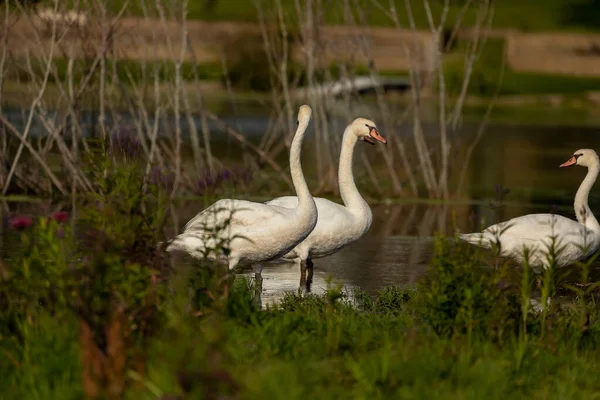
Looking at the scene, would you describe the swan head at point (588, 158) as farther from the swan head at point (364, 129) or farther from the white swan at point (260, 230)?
the white swan at point (260, 230)

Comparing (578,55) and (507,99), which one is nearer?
(507,99)

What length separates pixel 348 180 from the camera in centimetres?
1098

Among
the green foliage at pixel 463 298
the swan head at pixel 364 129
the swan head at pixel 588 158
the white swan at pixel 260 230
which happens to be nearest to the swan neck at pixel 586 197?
the swan head at pixel 588 158

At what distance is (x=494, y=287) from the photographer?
7102 mm

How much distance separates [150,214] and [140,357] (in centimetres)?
142

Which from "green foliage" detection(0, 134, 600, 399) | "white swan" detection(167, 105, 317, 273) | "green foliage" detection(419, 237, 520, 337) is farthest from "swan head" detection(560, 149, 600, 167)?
"green foliage" detection(419, 237, 520, 337)

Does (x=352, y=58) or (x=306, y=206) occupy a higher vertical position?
(x=352, y=58)

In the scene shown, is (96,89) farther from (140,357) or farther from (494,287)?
(140,357)

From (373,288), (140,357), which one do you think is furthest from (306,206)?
(140,357)

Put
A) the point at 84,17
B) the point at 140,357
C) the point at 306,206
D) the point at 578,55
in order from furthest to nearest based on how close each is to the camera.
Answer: the point at 578,55, the point at 84,17, the point at 306,206, the point at 140,357

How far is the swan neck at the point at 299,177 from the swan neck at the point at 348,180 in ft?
3.12

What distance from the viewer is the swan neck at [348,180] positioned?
10.6m

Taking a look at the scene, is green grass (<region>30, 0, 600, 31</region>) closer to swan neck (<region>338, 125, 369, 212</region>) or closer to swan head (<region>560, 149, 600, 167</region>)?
swan head (<region>560, 149, 600, 167</region>)

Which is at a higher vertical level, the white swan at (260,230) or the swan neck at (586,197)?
the swan neck at (586,197)
